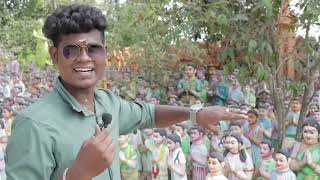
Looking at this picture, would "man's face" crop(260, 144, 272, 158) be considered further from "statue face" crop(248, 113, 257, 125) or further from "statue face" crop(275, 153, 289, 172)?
"statue face" crop(248, 113, 257, 125)

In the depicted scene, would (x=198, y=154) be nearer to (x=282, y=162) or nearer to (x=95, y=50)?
(x=282, y=162)

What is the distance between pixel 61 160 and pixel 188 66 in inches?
265

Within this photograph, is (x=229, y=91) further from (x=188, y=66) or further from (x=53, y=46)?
(x=53, y=46)

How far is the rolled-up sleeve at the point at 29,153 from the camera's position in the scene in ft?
4.37

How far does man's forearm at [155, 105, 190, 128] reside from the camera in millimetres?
1926

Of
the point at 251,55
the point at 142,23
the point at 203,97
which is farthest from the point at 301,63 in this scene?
the point at 203,97

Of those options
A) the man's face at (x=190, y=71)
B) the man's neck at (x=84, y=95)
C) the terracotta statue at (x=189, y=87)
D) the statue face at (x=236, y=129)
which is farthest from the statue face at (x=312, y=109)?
the man's neck at (x=84, y=95)

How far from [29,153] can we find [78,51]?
1.08 ft

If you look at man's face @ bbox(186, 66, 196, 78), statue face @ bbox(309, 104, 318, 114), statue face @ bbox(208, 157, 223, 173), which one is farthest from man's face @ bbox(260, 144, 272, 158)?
man's face @ bbox(186, 66, 196, 78)

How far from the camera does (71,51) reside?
147cm

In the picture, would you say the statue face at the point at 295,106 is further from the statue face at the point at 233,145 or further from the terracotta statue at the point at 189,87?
the terracotta statue at the point at 189,87

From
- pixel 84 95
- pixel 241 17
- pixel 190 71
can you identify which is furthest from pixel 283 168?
pixel 190 71

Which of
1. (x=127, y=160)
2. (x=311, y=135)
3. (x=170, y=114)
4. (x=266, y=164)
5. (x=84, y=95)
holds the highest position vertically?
(x=84, y=95)

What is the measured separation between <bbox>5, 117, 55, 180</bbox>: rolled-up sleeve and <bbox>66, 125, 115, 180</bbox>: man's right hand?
13 cm
